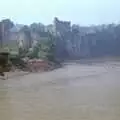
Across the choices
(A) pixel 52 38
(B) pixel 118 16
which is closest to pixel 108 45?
(B) pixel 118 16

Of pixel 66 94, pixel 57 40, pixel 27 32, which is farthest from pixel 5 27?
pixel 66 94

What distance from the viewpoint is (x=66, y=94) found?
1.84 m

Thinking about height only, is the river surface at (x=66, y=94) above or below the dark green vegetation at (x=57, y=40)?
below

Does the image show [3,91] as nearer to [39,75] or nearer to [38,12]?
[39,75]

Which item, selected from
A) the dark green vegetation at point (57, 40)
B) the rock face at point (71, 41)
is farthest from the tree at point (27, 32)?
the rock face at point (71, 41)

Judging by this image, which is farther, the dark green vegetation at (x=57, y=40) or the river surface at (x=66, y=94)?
the dark green vegetation at (x=57, y=40)

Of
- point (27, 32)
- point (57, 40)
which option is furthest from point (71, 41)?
point (27, 32)

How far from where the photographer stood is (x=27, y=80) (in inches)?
74.3

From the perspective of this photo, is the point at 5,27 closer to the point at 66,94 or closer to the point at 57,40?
the point at 57,40

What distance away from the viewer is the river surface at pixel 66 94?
5.81 ft

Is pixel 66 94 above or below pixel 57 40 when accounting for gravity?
below

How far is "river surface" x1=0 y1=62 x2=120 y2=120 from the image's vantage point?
177 centimetres

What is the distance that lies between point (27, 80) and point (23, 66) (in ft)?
0.30

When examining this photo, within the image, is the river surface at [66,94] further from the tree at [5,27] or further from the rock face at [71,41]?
the tree at [5,27]
